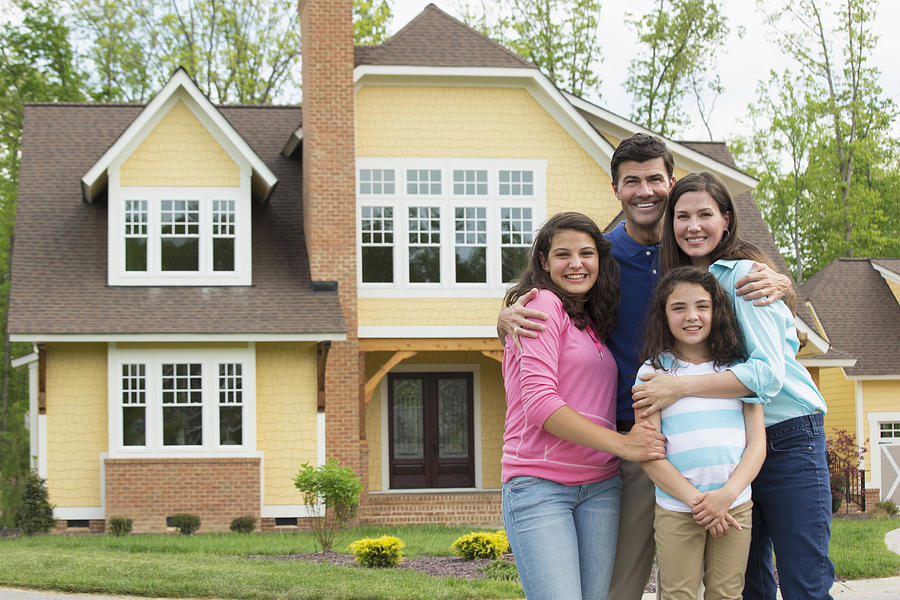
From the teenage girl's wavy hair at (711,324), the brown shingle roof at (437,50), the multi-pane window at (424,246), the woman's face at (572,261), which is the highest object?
the brown shingle roof at (437,50)

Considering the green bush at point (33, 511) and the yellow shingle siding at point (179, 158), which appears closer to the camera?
the green bush at point (33, 511)

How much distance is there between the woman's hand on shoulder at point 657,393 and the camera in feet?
12.7

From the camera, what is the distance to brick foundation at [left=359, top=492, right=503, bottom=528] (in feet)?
57.8

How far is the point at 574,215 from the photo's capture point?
411 cm

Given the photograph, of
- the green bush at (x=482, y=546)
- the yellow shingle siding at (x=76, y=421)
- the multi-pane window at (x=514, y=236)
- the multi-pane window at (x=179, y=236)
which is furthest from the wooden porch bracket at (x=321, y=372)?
the green bush at (x=482, y=546)

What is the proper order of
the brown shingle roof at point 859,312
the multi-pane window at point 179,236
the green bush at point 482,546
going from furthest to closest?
the brown shingle roof at point 859,312
the multi-pane window at point 179,236
the green bush at point 482,546

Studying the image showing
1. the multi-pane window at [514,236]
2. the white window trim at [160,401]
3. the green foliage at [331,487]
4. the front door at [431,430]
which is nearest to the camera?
the green foliage at [331,487]

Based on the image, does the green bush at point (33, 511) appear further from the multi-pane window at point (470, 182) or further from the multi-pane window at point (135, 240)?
the multi-pane window at point (470, 182)

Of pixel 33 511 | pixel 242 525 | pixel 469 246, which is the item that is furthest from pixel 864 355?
pixel 33 511

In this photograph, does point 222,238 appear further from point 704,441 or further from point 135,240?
point 704,441

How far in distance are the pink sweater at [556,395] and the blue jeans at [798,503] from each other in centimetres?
60

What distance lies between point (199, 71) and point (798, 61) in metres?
20.0

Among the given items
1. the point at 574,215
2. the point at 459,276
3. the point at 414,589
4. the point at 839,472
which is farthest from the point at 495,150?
the point at 574,215

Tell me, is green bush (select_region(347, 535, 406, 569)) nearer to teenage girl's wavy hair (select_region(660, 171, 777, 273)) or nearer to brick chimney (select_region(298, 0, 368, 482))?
brick chimney (select_region(298, 0, 368, 482))
